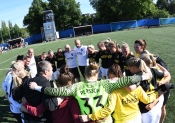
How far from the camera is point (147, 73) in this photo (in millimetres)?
3705

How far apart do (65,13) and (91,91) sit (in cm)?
7538

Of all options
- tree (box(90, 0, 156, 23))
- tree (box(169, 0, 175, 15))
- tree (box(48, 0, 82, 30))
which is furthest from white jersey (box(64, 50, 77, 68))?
tree (box(169, 0, 175, 15))

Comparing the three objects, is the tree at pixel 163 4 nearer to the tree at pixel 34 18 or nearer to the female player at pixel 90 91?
the tree at pixel 34 18

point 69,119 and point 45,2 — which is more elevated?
point 45,2

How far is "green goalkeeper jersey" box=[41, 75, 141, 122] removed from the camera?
3.29 meters

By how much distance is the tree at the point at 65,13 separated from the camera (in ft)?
246

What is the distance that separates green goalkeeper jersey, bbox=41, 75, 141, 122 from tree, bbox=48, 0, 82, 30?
72.8 meters

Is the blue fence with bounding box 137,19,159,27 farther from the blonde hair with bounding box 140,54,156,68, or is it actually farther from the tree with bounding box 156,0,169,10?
the blonde hair with bounding box 140,54,156,68

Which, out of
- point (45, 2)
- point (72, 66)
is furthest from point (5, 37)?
point (72, 66)

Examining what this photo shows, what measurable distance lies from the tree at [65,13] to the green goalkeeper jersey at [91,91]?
72.8 m

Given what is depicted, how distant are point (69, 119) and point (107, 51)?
14.9 ft

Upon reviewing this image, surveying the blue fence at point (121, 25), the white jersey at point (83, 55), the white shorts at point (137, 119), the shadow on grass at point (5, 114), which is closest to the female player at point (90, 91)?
the white shorts at point (137, 119)

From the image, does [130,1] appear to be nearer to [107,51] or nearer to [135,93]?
[107,51]

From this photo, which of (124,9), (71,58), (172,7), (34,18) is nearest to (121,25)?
A: (124,9)
